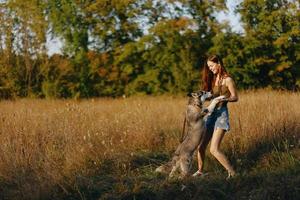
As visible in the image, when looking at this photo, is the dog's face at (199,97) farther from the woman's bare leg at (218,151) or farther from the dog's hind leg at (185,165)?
the dog's hind leg at (185,165)

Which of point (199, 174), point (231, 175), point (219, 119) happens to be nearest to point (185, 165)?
point (199, 174)

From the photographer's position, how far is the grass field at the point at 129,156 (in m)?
7.73

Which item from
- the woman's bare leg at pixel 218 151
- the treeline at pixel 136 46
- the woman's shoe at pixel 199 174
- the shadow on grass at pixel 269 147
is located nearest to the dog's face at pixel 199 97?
the woman's bare leg at pixel 218 151

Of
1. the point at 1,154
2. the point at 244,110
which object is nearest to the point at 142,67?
the point at 244,110

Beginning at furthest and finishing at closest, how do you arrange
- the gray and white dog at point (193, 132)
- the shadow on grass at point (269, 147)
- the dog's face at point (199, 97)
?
the shadow on grass at point (269, 147), the dog's face at point (199, 97), the gray and white dog at point (193, 132)

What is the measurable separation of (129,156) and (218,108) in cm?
184

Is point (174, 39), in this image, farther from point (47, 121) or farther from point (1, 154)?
point (1, 154)

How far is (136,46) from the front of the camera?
1006 inches

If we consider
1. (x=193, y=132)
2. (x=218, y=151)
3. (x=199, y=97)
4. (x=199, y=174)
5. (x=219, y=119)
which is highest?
(x=199, y=97)

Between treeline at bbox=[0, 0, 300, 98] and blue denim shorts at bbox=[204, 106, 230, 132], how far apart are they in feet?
52.4

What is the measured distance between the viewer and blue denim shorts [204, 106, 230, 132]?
841cm

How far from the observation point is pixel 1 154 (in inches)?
352

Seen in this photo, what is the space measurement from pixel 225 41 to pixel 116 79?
522 cm

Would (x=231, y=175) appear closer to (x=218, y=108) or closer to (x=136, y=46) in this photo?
(x=218, y=108)
